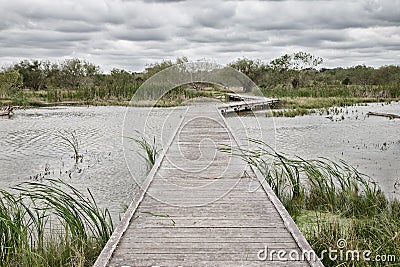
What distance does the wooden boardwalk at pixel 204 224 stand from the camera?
318 centimetres

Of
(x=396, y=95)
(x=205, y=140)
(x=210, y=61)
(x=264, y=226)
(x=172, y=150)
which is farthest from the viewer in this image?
(x=396, y=95)

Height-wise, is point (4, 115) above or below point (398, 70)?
below

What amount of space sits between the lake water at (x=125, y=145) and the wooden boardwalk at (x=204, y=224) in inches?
51.8

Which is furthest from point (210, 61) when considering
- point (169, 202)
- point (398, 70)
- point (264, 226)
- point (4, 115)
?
point (398, 70)

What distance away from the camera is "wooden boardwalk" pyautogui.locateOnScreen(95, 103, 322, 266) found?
3178 mm

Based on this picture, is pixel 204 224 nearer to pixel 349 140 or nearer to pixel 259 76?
pixel 349 140

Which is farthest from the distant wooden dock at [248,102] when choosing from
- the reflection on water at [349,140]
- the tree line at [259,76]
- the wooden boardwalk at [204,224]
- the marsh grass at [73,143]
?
the tree line at [259,76]

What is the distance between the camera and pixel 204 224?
388 cm

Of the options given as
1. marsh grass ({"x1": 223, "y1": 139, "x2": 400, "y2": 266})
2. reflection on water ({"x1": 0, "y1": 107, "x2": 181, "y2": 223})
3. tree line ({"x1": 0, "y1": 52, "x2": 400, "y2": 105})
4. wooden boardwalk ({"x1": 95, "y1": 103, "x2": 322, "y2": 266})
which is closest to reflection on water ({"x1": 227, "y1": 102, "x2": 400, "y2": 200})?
marsh grass ({"x1": 223, "y1": 139, "x2": 400, "y2": 266})

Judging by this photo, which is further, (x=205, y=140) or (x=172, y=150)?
(x=205, y=140)

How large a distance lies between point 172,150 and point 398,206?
3.90 meters

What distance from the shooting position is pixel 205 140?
9.06 metres

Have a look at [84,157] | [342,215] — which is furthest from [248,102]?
[342,215]

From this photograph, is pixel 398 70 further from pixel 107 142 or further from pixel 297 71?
pixel 107 142
